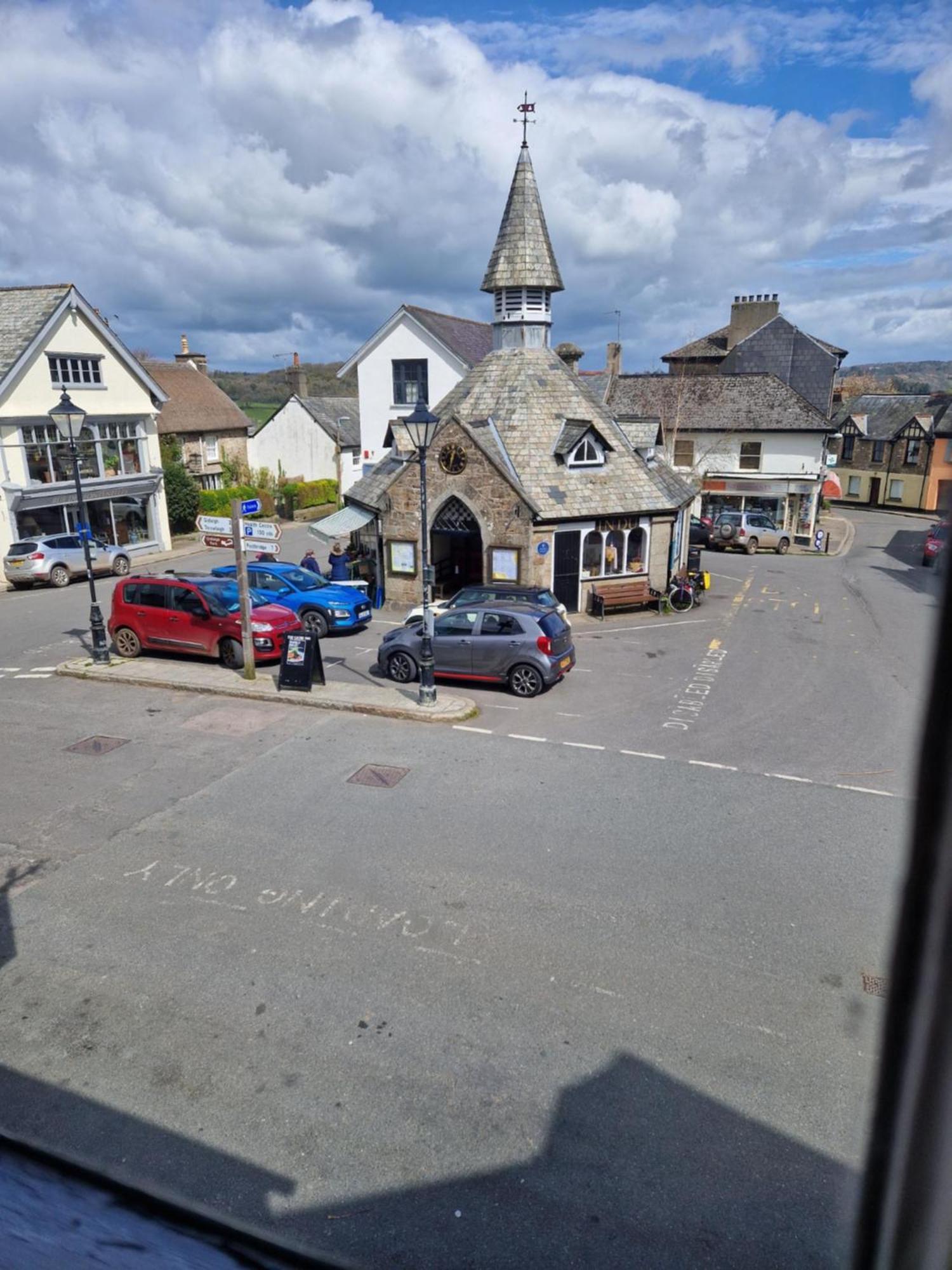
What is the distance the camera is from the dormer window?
894 inches

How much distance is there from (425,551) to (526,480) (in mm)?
A: 8073

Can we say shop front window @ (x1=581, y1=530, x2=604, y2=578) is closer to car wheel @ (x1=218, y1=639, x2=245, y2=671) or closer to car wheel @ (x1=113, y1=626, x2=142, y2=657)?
car wheel @ (x1=218, y1=639, x2=245, y2=671)

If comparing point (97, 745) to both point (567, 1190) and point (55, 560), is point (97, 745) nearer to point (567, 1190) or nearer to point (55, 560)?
point (567, 1190)

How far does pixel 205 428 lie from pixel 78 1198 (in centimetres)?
4815

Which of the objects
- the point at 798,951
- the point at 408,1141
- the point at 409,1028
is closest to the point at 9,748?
the point at 409,1028

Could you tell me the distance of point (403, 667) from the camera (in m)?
16.7

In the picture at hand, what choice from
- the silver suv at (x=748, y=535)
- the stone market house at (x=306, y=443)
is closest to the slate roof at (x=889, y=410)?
the silver suv at (x=748, y=535)

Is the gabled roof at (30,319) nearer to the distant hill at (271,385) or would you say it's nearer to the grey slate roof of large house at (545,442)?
the grey slate roof of large house at (545,442)

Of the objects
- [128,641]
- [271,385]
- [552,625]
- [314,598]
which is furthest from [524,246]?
[271,385]

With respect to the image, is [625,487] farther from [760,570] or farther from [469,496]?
[760,570]

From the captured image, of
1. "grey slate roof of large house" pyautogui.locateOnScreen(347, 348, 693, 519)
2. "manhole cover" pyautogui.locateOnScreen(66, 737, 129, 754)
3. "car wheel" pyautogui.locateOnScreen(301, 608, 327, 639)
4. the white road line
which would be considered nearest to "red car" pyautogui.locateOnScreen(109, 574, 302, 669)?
"car wheel" pyautogui.locateOnScreen(301, 608, 327, 639)

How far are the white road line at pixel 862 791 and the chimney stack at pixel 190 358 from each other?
50208 mm

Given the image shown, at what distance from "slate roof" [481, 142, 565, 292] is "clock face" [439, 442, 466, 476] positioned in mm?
6227

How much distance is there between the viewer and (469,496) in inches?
869
